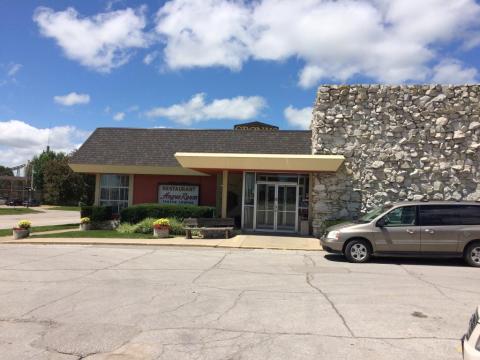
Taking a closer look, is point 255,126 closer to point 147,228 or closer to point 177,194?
point 177,194

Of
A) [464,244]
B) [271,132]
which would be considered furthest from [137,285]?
[271,132]

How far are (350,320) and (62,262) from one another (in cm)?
854

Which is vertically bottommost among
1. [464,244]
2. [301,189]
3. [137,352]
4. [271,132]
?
[137,352]

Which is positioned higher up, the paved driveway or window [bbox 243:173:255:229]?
window [bbox 243:173:255:229]

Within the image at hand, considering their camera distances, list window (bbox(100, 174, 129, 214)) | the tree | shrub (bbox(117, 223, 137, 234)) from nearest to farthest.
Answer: shrub (bbox(117, 223, 137, 234)), window (bbox(100, 174, 129, 214)), the tree

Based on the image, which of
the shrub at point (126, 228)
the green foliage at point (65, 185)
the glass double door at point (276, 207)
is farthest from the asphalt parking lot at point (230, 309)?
the green foliage at point (65, 185)

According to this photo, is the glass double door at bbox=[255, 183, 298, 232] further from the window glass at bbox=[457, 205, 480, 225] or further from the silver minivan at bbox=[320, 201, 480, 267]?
the window glass at bbox=[457, 205, 480, 225]

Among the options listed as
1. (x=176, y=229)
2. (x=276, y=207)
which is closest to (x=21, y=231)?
(x=176, y=229)

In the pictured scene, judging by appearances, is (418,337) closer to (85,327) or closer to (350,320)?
(350,320)

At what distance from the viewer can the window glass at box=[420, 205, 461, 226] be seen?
1339 centimetres

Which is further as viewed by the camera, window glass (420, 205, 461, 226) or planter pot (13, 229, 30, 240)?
planter pot (13, 229, 30, 240)

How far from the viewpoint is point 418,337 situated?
6.12 meters

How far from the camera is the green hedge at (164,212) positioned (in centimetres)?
2133

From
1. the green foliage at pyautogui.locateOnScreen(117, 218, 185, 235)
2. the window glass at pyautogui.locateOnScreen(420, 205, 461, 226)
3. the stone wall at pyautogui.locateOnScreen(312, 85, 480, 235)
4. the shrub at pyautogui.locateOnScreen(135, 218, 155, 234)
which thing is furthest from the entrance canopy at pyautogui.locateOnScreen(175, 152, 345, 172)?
the window glass at pyautogui.locateOnScreen(420, 205, 461, 226)
